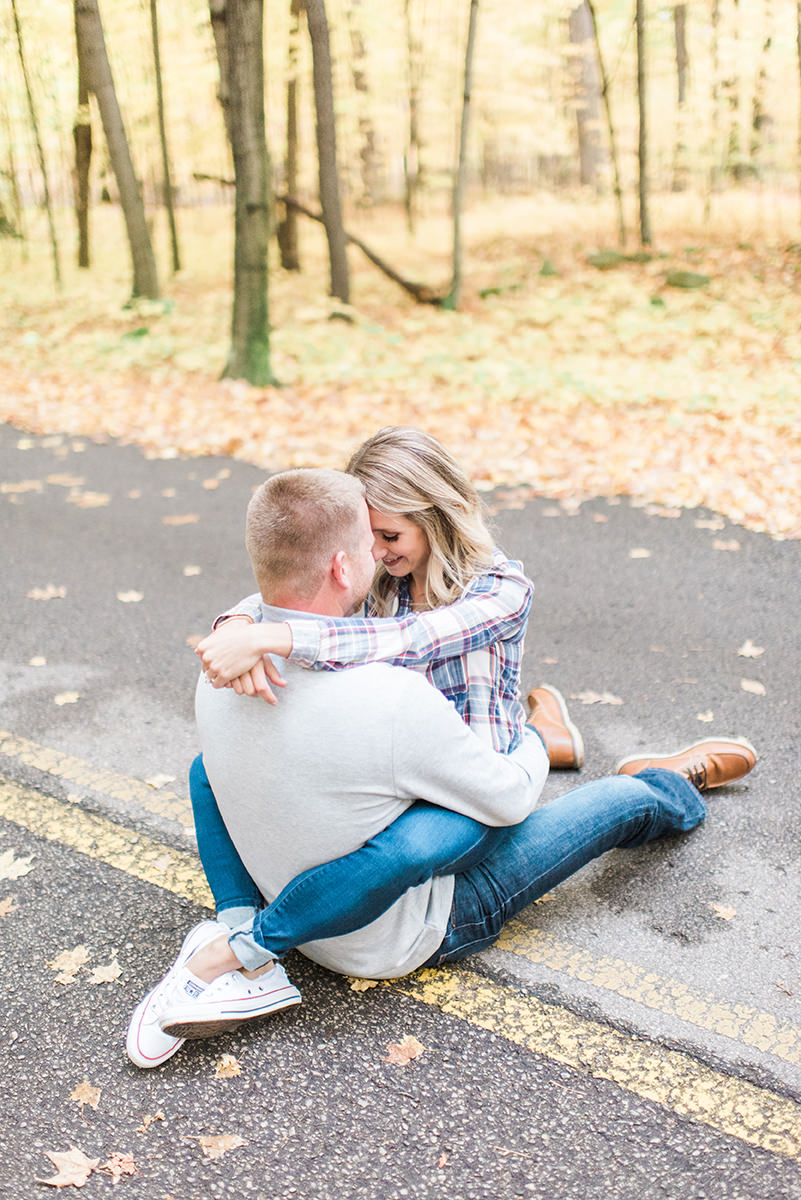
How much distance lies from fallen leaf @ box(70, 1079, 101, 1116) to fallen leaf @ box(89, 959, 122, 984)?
0.37 m

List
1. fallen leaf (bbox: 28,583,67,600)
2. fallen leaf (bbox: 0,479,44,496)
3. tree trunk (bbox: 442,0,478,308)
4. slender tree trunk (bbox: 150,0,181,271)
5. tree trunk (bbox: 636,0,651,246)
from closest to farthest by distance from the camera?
fallen leaf (bbox: 28,583,67,600) < fallen leaf (bbox: 0,479,44,496) < tree trunk (bbox: 442,0,478,308) < tree trunk (bbox: 636,0,651,246) < slender tree trunk (bbox: 150,0,181,271)

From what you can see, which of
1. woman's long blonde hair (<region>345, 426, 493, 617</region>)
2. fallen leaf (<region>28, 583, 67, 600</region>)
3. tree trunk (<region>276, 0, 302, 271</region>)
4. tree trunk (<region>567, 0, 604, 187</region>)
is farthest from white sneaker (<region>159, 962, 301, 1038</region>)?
tree trunk (<region>567, 0, 604, 187</region>)

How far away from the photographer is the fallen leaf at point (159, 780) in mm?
3650

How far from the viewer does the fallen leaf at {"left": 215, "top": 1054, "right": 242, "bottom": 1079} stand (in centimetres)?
236

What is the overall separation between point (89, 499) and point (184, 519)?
1074 mm

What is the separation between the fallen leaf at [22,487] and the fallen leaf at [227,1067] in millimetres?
6210

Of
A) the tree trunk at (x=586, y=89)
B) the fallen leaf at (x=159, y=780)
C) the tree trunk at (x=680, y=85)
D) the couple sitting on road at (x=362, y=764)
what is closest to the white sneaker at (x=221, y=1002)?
the couple sitting on road at (x=362, y=764)

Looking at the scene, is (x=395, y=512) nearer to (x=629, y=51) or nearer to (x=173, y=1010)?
(x=173, y=1010)

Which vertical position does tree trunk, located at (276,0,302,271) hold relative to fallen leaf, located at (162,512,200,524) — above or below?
above

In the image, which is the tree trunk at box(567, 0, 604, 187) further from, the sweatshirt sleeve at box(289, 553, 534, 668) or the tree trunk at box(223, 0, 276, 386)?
the sweatshirt sleeve at box(289, 553, 534, 668)

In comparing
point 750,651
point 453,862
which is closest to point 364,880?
point 453,862

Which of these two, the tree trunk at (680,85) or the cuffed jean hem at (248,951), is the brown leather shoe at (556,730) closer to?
the cuffed jean hem at (248,951)

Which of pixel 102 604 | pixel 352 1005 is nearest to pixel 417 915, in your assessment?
pixel 352 1005

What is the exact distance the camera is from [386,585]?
3.11m
